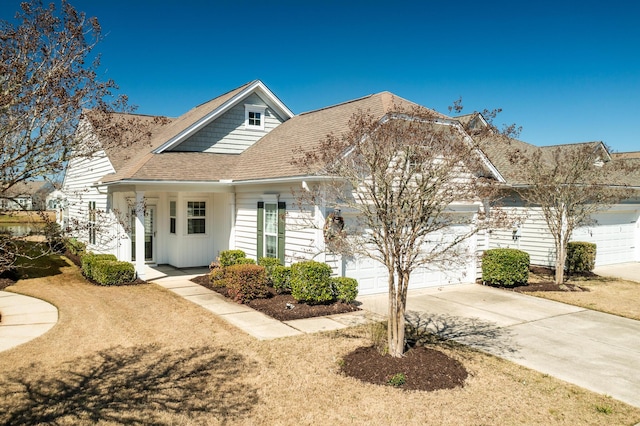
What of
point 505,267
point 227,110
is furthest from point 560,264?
point 227,110

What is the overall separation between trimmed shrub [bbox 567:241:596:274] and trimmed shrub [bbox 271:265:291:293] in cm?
1126

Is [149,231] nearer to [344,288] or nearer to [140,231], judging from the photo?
[140,231]

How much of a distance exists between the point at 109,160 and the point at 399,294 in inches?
557

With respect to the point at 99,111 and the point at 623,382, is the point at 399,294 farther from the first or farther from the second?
the point at 99,111

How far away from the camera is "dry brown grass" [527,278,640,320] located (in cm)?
1206

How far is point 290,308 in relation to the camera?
11.0 metres

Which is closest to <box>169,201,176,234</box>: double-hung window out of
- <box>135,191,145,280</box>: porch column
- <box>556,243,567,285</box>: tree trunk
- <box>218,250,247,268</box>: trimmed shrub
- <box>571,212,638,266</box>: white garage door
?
<box>135,191,145,280</box>: porch column

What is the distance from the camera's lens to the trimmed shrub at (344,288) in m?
11.4

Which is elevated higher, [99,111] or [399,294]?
[99,111]

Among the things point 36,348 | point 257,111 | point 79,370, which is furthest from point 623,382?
point 257,111

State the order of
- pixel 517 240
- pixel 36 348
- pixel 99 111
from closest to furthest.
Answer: pixel 99 111 → pixel 36 348 → pixel 517 240

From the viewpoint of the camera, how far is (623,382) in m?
7.10

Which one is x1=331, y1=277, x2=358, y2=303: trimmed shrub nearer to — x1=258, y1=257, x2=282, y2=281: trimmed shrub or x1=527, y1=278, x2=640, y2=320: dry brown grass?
x1=258, y1=257, x2=282, y2=281: trimmed shrub

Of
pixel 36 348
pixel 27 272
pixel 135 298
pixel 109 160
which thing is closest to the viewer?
pixel 36 348
